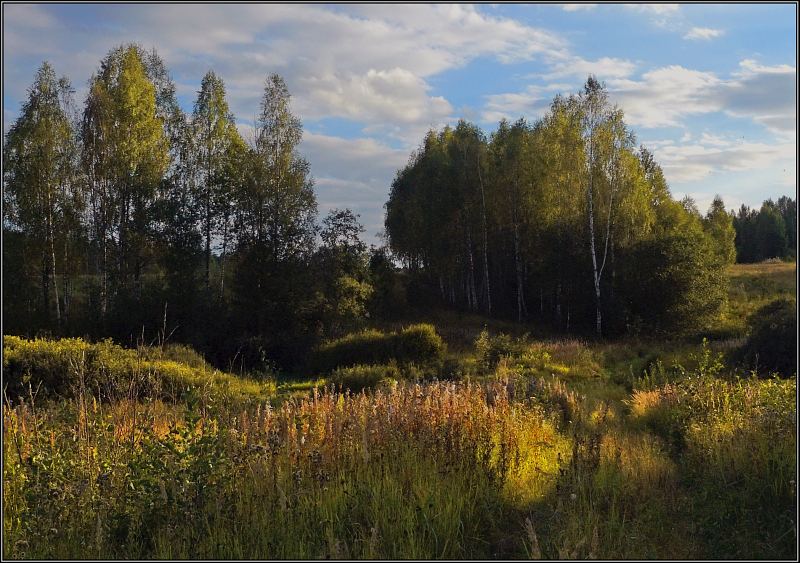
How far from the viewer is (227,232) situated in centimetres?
2669

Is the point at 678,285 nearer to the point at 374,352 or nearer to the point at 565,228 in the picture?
the point at 565,228

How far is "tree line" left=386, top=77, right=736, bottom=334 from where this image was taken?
26.9 m

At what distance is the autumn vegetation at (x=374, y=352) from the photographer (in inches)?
157

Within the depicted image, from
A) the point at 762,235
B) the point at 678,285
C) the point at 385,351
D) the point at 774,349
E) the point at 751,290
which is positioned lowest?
the point at 385,351

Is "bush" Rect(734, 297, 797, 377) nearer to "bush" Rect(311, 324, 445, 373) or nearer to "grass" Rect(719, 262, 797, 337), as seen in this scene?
"bush" Rect(311, 324, 445, 373)

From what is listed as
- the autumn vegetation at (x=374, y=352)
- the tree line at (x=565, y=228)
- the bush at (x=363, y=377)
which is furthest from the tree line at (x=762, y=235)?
the bush at (x=363, y=377)

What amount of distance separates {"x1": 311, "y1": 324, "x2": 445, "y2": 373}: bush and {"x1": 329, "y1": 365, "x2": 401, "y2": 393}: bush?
6.30 ft

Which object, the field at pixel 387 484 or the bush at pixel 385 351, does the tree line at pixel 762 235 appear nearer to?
the bush at pixel 385 351

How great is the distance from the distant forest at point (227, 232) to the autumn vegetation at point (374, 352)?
12 centimetres

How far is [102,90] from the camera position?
81.4 feet

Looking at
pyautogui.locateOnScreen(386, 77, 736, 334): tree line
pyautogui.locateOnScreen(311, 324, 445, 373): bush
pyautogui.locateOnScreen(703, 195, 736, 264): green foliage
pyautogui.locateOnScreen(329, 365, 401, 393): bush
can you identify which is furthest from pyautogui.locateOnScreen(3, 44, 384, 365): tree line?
pyautogui.locateOnScreen(703, 195, 736, 264): green foliage

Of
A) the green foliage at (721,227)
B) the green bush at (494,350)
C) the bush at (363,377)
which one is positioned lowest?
the bush at (363,377)

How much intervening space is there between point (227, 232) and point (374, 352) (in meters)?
10.8

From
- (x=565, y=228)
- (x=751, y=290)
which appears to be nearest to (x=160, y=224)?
(x=565, y=228)
